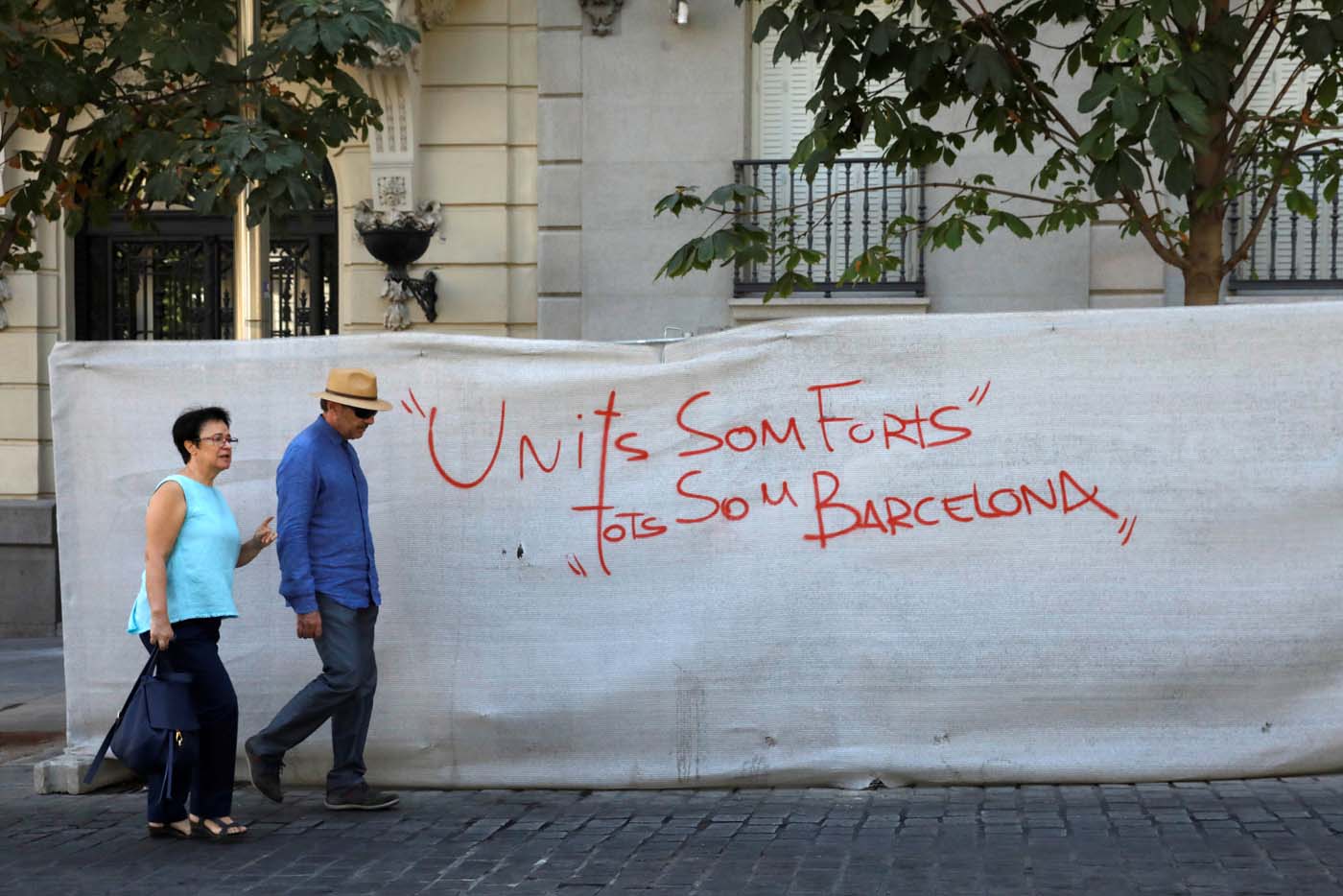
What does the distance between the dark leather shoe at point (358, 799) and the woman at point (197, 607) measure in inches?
16.9

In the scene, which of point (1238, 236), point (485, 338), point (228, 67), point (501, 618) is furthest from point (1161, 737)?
point (1238, 236)

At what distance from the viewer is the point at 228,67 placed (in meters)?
9.66

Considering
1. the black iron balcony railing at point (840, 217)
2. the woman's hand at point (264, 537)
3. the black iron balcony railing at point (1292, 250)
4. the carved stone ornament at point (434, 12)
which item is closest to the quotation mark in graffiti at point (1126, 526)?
the woman's hand at point (264, 537)

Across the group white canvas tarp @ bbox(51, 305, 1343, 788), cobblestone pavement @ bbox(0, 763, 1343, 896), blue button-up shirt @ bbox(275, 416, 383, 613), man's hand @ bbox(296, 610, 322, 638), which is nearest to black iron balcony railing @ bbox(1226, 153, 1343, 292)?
white canvas tarp @ bbox(51, 305, 1343, 788)

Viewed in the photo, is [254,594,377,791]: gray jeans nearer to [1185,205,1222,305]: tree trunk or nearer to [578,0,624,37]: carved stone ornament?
[1185,205,1222,305]: tree trunk

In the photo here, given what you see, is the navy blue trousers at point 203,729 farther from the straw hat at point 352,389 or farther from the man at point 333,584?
the straw hat at point 352,389

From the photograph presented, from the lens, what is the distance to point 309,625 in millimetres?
6586

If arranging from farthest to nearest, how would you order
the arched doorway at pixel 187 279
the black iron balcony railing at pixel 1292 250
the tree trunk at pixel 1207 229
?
the arched doorway at pixel 187 279
the black iron balcony railing at pixel 1292 250
the tree trunk at pixel 1207 229

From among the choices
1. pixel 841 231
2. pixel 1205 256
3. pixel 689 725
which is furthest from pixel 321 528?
pixel 841 231

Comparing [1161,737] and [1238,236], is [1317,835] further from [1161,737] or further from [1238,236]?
[1238,236]

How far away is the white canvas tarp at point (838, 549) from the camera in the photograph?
6.75m

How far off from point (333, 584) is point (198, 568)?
53 cm

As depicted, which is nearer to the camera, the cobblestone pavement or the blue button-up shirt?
the cobblestone pavement

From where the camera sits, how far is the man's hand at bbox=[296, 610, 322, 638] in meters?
6.59
